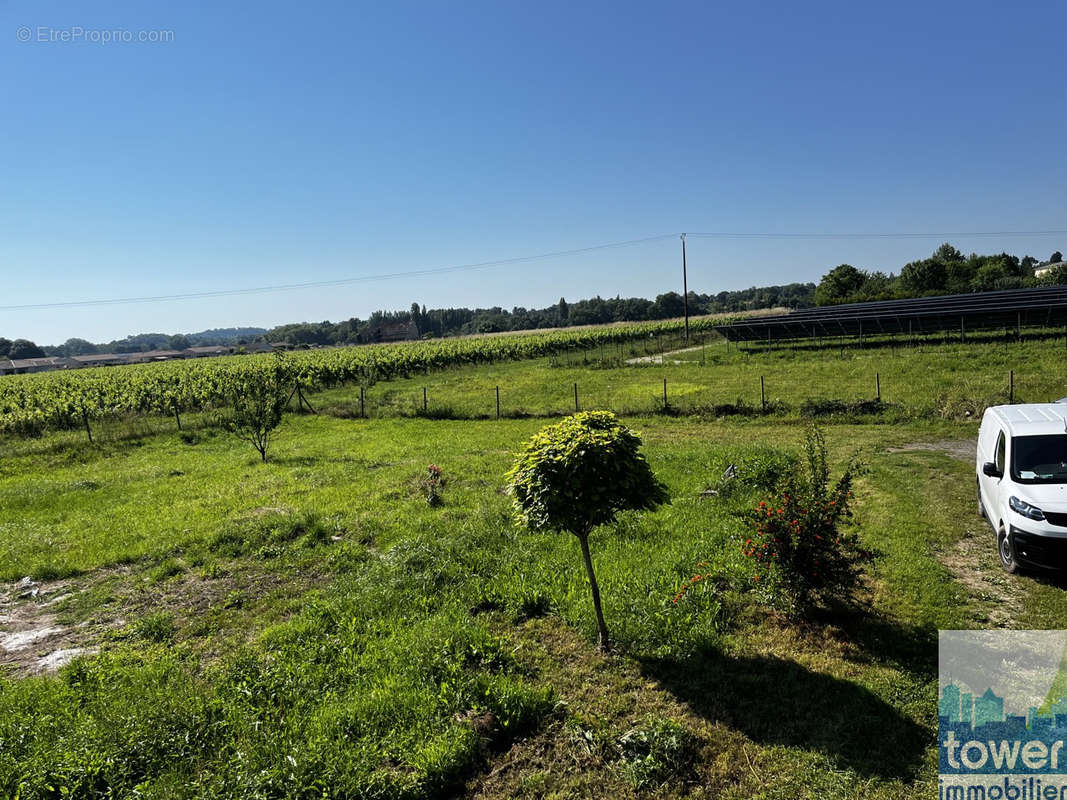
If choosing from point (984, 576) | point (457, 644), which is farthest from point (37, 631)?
point (984, 576)

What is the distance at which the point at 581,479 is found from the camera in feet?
18.5

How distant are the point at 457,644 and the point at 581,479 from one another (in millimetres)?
2418

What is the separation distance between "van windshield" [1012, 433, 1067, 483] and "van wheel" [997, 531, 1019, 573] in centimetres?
84

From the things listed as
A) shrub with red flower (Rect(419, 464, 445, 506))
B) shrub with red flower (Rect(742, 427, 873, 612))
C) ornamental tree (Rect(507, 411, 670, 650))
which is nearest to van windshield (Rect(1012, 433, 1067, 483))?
shrub with red flower (Rect(742, 427, 873, 612))

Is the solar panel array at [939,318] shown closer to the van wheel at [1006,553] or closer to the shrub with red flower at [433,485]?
the van wheel at [1006,553]

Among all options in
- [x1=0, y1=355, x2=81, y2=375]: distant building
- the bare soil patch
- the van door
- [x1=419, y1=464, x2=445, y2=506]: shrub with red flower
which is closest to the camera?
the van door

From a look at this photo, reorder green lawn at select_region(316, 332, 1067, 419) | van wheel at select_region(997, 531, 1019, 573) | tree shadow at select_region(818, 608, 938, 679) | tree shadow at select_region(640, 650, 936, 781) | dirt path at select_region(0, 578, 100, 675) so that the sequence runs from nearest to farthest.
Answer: tree shadow at select_region(640, 650, 936, 781), tree shadow at select_region(818, 608, 938, 679), dirt path at select_region(0, 578, 100, 675), van wheel at select_region(997, 531, 1019, 573), green lawn at select_region(316, 332, 1067, 419)

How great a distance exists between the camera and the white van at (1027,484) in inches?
266

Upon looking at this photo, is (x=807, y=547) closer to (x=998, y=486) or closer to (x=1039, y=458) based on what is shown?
(x=998, y=486)

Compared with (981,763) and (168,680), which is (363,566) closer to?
(168,680)

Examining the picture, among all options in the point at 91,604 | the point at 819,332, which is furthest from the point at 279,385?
the point at 819,332

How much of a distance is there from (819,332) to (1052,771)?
157 feet

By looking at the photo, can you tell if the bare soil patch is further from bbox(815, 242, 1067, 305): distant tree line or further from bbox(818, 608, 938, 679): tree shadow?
bbox(815, 242, 1067, 305): distant tree line

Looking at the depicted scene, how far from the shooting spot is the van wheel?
7.22m
